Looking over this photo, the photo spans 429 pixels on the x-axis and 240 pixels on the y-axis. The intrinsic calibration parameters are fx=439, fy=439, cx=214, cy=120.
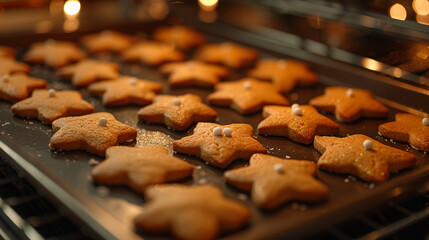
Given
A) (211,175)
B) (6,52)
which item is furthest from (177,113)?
(6,52)

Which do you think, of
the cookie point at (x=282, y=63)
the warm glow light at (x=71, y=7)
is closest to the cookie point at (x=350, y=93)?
the cookie point at (x=282, y=63)

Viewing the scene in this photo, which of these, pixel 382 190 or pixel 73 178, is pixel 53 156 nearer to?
pixel 73 178

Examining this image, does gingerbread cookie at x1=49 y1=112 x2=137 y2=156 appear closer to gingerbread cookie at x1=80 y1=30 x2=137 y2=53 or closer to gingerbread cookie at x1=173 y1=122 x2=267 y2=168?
gingerbread cookie at x1=173 y1=122 x2=267 y2=168

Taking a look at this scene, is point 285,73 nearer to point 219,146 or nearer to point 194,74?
point 194,74

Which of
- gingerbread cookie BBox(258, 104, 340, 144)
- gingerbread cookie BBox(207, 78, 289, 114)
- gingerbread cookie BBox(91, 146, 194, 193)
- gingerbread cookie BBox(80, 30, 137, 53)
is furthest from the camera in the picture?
gingerbread cookie BBox(80, 30, 137, 53)

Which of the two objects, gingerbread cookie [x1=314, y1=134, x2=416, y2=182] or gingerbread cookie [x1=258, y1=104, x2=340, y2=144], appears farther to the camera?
gingerbread cookie [x1=258, y1=104, x2=340, y2=144]

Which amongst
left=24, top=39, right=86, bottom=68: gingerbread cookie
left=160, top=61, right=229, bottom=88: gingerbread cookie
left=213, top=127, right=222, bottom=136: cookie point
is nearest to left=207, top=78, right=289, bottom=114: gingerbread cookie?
left=160, top=61, right=229, bottom=88: gingerbread cookie

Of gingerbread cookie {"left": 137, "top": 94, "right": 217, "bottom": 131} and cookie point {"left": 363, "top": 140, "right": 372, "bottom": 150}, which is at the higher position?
cookie point {"left": 363, "top": 140, "right": 372, "bottom": 150}

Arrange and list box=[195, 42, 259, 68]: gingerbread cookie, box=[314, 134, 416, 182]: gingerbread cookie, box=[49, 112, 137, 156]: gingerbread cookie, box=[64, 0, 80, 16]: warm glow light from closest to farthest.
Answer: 1. box=[314, 134, 416, 182]: gingerbread cookie
2. box=[49, 112, 137, 156]: gingerbread cookie
3. box=[195, 42, 259, 68]: gingerbread cookie
4. box=[64, 0, 80, 16]: warm glow light
